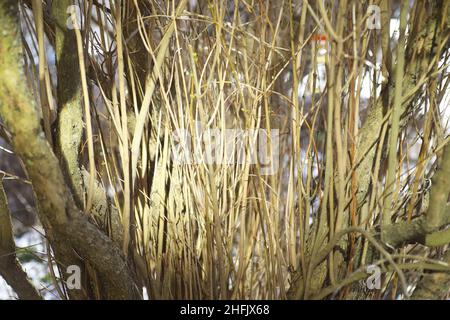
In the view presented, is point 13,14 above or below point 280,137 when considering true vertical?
above

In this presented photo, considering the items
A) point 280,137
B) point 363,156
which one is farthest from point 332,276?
point 280,137

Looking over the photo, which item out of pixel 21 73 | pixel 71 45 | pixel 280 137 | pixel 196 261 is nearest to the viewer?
pixel 21 73

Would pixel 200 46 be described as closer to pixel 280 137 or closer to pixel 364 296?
pixel 280 137

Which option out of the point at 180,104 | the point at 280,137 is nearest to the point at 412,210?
the point at 280,137

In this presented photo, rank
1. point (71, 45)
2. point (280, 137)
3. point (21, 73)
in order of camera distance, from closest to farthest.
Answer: point (21, 73)
point (71, 45)
point (280, 137)

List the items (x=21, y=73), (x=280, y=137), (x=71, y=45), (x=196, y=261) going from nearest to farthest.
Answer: (x=21, y=73) → (x=71, y=45) → (x=196, y=261) → (x=280, y=137)

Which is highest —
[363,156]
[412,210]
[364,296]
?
[363,156]

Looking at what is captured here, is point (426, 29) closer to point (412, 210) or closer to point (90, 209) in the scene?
point (412, 210)

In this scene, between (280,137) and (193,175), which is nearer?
(193,175)

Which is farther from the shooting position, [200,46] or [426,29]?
[200,46]

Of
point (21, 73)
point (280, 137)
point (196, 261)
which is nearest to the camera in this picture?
point (21, 73)

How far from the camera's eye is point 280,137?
1120mm

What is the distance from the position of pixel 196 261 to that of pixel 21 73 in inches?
18.8

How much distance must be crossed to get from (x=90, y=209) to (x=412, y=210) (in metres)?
0.58
